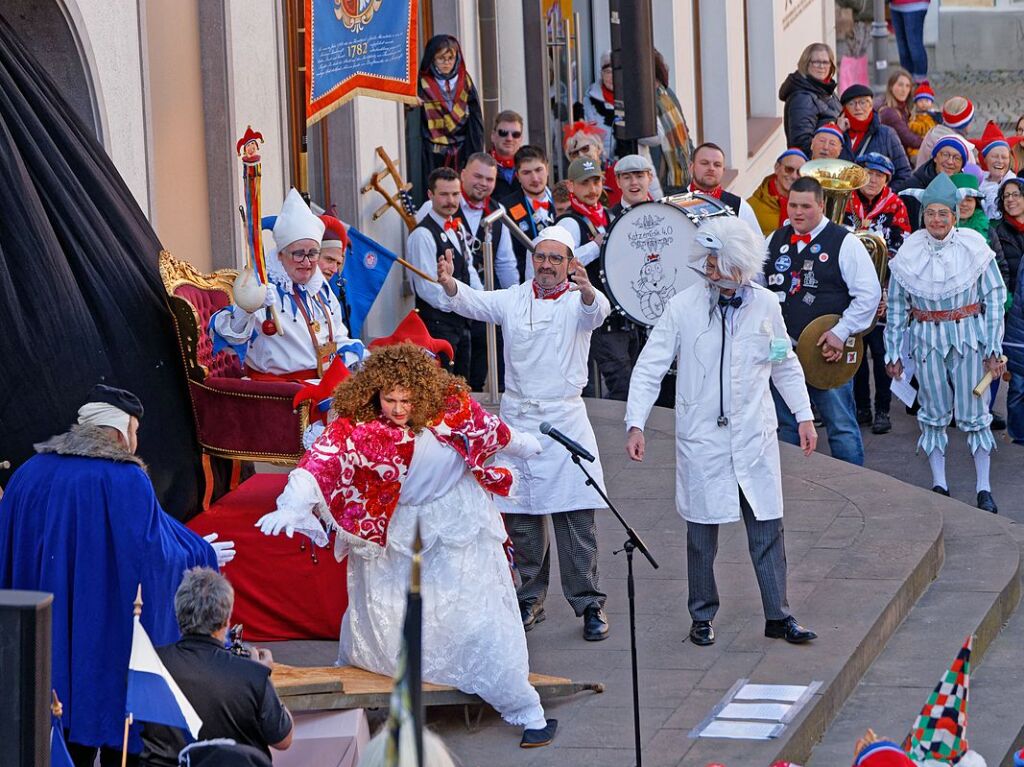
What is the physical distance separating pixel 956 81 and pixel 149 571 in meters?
23.5

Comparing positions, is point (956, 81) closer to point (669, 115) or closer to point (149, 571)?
point (669, 115)

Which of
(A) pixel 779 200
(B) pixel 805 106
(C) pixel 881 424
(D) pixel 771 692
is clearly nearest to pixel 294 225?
(D) pixel 771 692

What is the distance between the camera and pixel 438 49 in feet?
43.5

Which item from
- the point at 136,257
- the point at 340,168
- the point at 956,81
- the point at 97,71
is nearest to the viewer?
the point at 136,257

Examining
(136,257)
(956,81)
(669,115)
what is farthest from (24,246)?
(956,81)

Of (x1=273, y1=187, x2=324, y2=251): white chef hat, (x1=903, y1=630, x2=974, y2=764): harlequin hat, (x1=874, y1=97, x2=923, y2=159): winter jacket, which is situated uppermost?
(x1=874, y1=97, x2=923, y2=159): winter jacket

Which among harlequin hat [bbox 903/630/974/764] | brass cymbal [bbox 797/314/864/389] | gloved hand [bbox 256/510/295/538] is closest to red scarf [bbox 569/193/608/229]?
brass cymbal [bbox 797/314/864/389]

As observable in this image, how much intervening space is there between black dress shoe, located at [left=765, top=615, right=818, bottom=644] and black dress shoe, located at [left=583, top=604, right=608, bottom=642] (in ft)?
2.34

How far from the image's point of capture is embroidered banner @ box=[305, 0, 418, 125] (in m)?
10.1

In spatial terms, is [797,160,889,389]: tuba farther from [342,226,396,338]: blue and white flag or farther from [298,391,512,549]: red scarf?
[298,391,512,549]: red scarf

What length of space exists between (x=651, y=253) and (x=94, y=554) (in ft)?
16.8

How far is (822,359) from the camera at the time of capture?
1088cm

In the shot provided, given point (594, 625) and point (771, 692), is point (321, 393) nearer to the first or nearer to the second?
point (594, 625)

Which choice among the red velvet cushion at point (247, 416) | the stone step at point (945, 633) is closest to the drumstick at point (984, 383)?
the stone step at point (945, 633)
